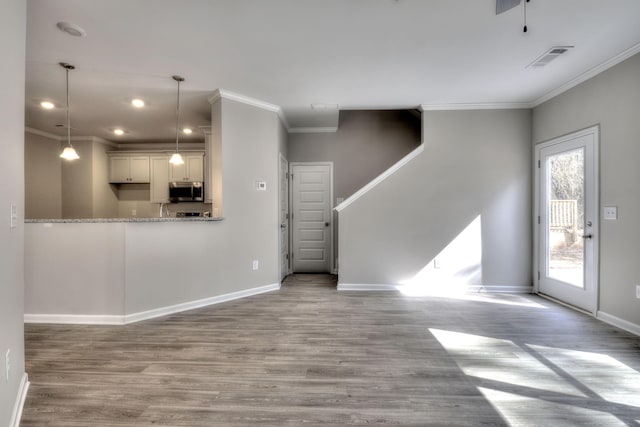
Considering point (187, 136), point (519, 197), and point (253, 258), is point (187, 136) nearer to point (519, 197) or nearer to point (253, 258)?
point (253, 258)

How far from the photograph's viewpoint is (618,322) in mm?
3135

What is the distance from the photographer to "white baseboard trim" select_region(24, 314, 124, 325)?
3244 millimetres

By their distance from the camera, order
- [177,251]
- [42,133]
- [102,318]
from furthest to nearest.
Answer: [42,133]
[177,251]
[102,318]

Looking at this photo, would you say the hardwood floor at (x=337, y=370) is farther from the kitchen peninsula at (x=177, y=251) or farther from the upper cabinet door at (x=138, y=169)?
the upper cabinet door at (x=138, y=169)

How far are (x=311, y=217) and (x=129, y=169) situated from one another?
4.16 metres

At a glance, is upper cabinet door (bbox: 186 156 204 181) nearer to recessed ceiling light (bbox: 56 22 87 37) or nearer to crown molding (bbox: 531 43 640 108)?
recessed ceiling light (bbox: 56 22 87 37)

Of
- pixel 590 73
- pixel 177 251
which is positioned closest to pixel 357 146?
pixel 590 73

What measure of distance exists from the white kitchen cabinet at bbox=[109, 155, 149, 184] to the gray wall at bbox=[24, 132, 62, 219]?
959mm

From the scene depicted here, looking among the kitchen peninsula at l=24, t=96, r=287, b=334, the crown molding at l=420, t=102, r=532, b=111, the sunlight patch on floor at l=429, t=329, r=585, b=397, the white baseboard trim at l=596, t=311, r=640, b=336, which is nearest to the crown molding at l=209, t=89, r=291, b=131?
the kitchen peninsula at l=24, t=96, r=287, b=334

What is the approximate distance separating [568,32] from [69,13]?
4.12 metres

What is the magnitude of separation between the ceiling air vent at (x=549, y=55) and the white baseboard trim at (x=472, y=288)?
2.96 m

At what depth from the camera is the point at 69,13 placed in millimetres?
2379

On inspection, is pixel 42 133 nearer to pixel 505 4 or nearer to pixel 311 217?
pixel 311 217

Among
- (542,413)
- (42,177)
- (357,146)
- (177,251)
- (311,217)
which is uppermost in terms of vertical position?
(357,146)
